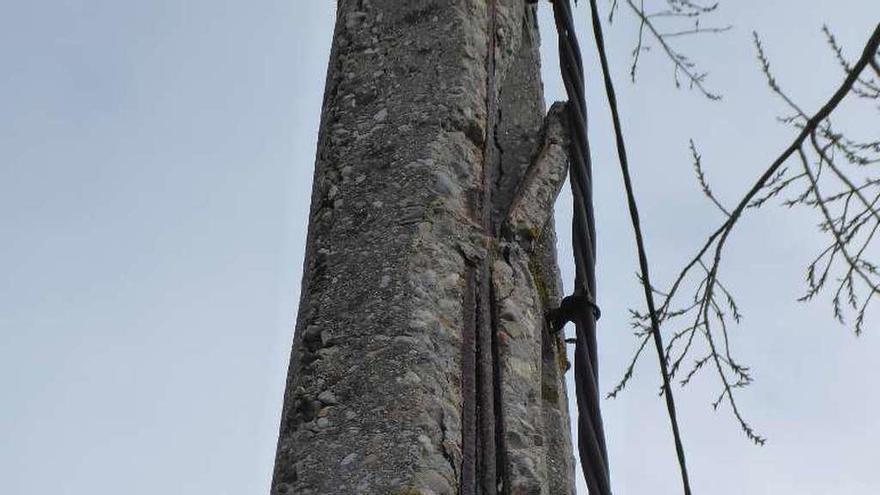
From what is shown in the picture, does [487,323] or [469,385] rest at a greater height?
[487,323]

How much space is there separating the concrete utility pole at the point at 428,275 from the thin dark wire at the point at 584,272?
0.12 ft

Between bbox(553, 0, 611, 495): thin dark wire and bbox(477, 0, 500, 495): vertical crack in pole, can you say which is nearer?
bbox(477, 0, 500, 495): vertical crack in pole

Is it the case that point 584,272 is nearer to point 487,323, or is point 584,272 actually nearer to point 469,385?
point 487,323

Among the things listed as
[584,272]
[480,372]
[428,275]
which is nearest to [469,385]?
[480,372]

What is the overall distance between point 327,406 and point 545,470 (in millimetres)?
353

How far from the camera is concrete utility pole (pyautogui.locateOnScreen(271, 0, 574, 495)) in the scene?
1686mm

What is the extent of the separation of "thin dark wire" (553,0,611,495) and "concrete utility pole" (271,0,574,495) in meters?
0.04

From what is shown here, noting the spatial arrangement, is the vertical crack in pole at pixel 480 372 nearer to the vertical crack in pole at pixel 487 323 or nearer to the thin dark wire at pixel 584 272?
the vertical crack in pole at pixel 487 323

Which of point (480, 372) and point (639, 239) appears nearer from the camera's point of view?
point (480, 372)

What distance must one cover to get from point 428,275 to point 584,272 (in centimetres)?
46

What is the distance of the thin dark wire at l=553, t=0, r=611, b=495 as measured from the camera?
1.93 meters

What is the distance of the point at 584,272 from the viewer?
2199 millimetres

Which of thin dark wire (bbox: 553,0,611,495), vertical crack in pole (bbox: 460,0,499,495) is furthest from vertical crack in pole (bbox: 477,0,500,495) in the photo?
thin dark wire (bbox: 553,0,611,495)

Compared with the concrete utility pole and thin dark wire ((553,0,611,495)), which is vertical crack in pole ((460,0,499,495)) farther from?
thin dark wire ((553,0,611,495))
